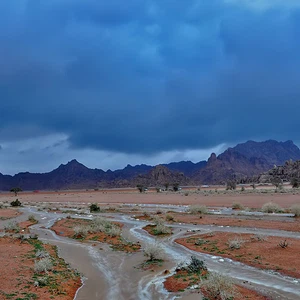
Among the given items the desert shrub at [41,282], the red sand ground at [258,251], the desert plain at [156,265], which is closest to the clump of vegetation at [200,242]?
the desert plain at [156,265]

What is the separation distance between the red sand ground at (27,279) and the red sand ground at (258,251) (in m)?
8.31

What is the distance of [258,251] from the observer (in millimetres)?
18938

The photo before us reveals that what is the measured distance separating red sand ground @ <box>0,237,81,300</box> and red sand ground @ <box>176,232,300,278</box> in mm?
8310

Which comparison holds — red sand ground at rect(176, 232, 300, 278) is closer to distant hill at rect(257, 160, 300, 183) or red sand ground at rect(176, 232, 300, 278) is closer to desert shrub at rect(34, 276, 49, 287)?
desert shrub at rect(34, 276, 49, 287)

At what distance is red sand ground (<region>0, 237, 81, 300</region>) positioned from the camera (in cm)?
1247

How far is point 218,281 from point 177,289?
7.00ft

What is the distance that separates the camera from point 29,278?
14.7 metres

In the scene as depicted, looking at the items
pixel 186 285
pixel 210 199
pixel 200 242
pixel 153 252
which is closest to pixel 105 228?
pixel 200 242

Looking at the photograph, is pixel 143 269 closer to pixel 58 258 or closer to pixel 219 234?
pixel 58 258

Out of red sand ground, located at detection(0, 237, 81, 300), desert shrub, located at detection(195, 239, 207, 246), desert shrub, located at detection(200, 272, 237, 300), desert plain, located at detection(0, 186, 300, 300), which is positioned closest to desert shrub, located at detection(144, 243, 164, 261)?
desert plain, located at detection(0, 186, 300, 300)

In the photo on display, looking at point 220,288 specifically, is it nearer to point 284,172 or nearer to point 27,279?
point 27,279

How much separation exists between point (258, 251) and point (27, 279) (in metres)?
11.9

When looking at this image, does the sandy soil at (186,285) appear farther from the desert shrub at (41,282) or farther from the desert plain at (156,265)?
the desert shrub at (41,282)

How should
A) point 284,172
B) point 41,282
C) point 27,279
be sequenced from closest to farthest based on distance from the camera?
point 41,282, point 27,279, point 284,172
